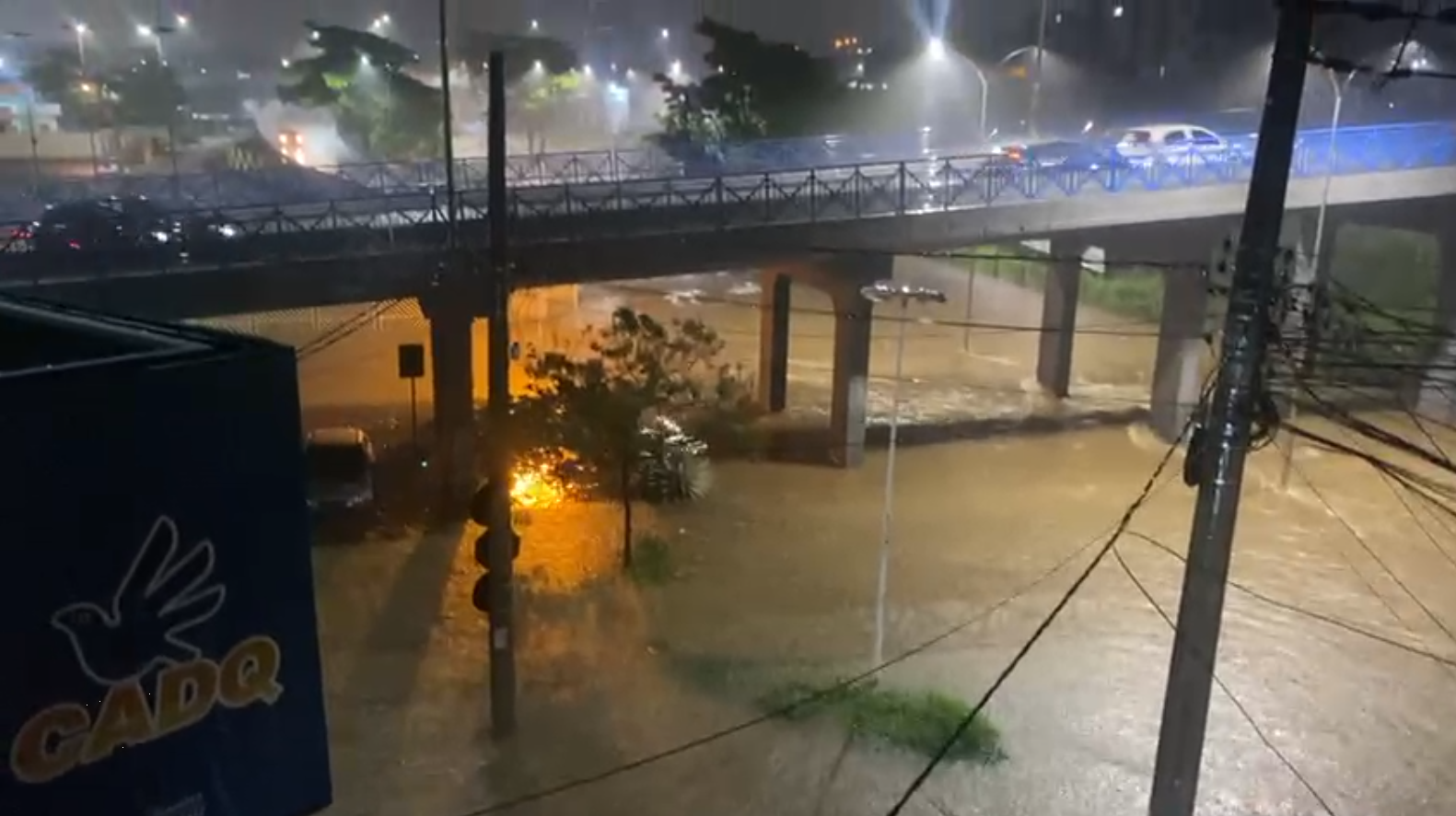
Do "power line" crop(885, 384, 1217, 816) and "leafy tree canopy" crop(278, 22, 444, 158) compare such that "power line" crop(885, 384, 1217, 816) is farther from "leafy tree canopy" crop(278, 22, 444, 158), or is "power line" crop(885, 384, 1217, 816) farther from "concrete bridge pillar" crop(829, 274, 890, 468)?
"leafy tree canopy" crop(278, 22, 444, 158)

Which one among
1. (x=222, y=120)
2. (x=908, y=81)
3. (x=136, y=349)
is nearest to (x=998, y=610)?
(x=136, y=349)

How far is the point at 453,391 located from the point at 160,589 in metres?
16.4

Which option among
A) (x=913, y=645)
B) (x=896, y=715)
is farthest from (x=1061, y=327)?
(x=896, y=715)

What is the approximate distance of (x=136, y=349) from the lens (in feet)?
17.8

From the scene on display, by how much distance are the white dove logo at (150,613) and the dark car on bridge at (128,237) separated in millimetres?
14369

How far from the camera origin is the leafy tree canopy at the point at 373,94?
42.7m

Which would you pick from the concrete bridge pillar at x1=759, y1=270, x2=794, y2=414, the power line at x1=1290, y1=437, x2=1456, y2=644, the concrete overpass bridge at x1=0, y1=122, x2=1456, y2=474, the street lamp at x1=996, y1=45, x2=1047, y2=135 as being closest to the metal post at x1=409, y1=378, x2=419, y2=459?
the concrete overpass bridge at x1=0, y1=122, x2=1456, y2=474

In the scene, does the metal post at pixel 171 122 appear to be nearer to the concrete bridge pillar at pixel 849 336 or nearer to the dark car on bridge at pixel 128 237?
the dark car on bridge at pixel 128 237

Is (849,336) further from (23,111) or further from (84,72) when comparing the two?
(84,72)

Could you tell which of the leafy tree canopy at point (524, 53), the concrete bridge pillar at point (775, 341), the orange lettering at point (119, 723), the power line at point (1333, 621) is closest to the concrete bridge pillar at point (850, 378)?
the concrete bridge pillar at point (775, 341)

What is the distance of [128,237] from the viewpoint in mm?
18594

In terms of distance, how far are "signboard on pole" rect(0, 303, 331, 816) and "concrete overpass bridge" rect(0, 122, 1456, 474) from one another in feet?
45.3

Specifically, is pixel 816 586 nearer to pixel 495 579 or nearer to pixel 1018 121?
pixel 495 579

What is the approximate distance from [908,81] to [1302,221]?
67.4 feet
